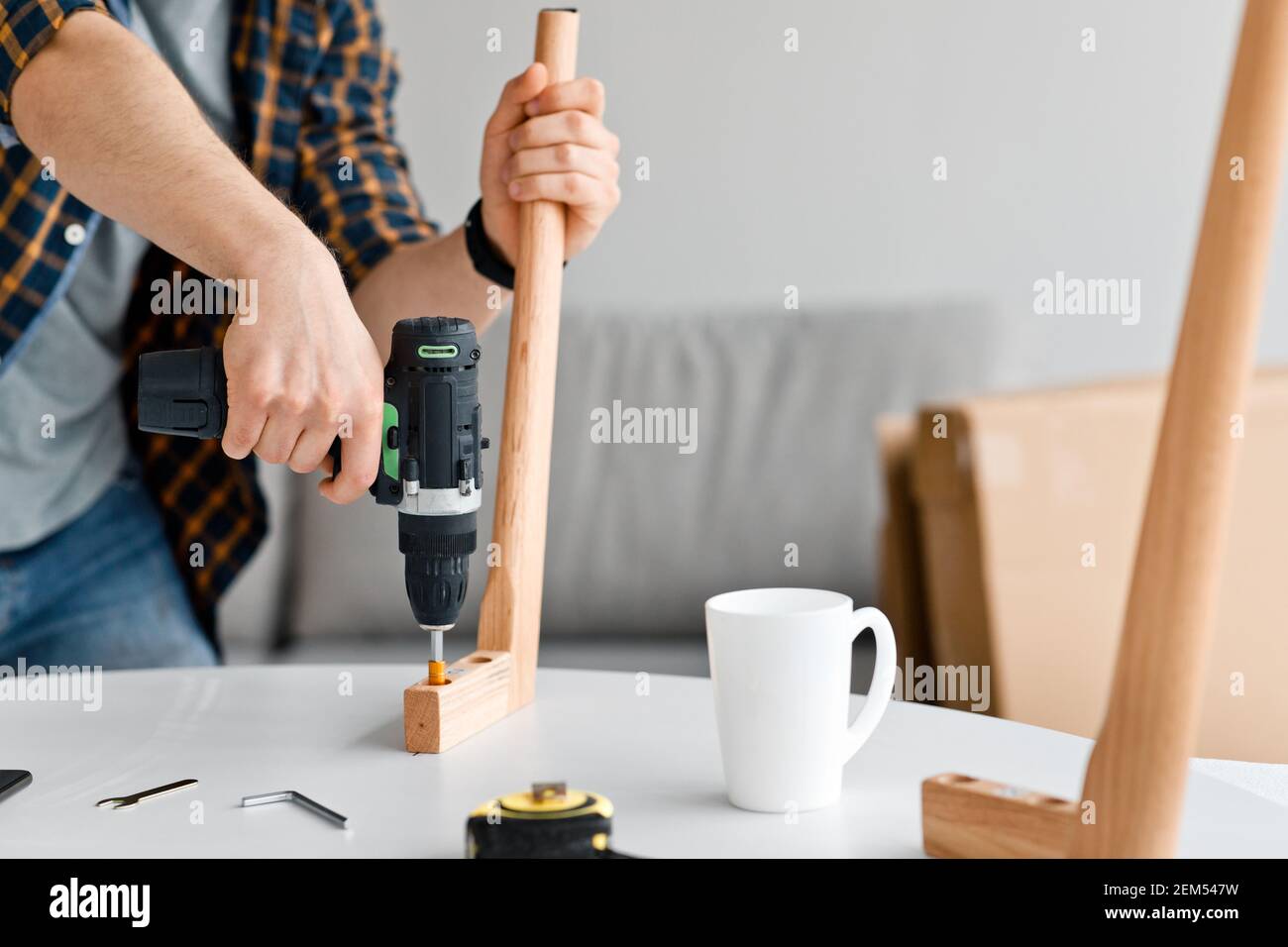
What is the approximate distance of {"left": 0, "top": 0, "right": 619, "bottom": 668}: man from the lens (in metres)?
1.02

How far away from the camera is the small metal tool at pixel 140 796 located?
72 cm

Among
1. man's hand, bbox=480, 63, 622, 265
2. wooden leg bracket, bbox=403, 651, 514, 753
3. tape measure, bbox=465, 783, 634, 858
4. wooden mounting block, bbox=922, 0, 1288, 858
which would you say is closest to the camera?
wooden mounting block, bbox=922, 0, 1288, 858

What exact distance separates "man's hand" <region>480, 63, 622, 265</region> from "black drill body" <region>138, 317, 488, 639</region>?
0.25m

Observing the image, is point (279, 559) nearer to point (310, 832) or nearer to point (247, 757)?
point (247, 757)

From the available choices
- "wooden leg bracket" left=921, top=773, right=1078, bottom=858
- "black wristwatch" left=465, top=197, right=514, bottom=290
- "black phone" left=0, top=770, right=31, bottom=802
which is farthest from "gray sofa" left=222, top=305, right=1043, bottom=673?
"wooden leg bracket" left=921, top=773, right=1078, bottom=858

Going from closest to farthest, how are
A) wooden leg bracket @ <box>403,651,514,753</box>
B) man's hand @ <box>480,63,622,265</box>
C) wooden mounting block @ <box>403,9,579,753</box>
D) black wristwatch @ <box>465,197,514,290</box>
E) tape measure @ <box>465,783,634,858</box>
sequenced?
tape measure @ <box>465,783,634,858</box> < wooden leg bracket @ <box>403,651,514,753</box> < wooden mounting block @ <box>403,9,579,753</box> < man's hand @ <box>480,63,622,265</box> < black wristwatch @ <box>465,197,514,290</box>

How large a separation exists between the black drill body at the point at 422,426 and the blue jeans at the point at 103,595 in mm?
578

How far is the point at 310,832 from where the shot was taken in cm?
67

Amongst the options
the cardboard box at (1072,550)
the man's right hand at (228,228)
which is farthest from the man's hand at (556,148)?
the cardboard box at (1072,550)

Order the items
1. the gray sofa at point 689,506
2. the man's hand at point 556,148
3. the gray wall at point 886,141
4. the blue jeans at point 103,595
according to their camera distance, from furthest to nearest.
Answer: the gray wall at point 886,141 < the gray sofa at point 689,506 < the blue jeans at point 103,595 < the man's hand at point 556,148

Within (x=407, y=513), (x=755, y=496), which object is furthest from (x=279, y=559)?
(x=407, y=513)

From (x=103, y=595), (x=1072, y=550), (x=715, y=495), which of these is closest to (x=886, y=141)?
(x=715, y=495)

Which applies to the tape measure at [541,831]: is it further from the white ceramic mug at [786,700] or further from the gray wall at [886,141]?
the gray wall at [886,141]

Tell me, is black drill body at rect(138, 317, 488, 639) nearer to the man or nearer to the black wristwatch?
the man
